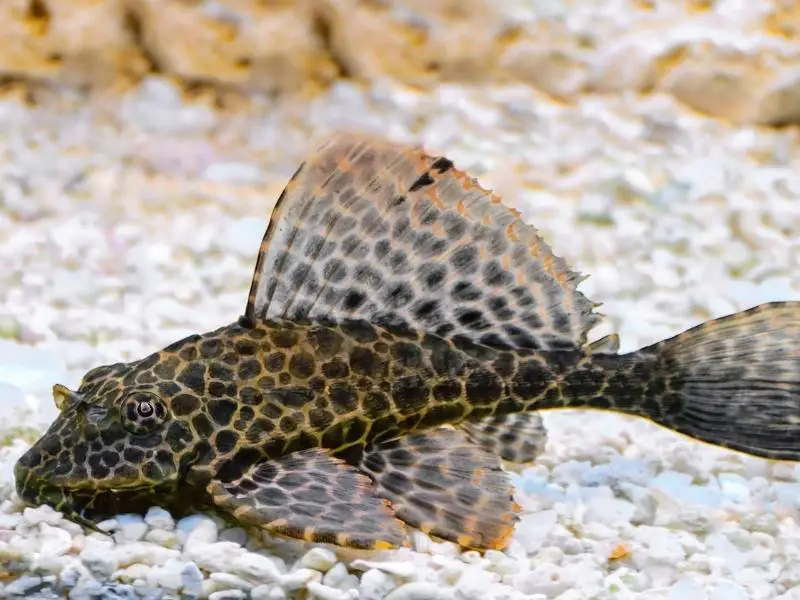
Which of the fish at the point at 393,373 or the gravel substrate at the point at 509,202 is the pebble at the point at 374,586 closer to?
the gravel substrate at the point at 509,202

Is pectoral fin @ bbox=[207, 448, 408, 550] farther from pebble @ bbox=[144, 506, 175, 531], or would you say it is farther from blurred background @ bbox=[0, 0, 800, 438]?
blurred background @ bbox=[0, 0, 800, 438]

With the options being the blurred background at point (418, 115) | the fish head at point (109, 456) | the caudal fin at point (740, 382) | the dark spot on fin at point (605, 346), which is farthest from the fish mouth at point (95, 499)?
→ the blurred background at point (418, 115)

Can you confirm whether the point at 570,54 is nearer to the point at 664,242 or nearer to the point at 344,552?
the point at 664,242

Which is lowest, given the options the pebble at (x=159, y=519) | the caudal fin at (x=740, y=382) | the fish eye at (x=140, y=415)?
the pebble at (x=159, y=519)

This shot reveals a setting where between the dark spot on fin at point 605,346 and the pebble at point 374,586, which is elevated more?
the dark spot on fin at point 605,346

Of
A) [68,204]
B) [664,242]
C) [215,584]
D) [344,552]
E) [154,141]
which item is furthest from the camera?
[154,141]

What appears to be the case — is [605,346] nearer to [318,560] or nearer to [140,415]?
[318,560]

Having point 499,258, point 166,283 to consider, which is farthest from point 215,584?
point 166,283
